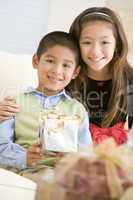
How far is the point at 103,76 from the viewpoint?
1357mm

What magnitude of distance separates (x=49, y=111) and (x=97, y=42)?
0.33m

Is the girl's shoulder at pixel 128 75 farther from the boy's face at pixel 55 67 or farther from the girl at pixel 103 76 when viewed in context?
the boy's face at pixel 55 67

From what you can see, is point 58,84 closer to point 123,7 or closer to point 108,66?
point 108,66

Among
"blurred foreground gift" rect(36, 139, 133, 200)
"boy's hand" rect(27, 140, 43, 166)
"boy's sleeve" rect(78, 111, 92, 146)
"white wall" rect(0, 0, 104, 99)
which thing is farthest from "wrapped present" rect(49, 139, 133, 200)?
"white wall" rect(0, 0, 104, 99)

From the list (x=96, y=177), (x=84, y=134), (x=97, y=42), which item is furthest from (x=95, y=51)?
(x=96, y=177)

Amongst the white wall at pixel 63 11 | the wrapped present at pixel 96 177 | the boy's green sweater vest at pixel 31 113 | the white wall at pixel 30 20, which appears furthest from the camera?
the white wall at pixel 63 11

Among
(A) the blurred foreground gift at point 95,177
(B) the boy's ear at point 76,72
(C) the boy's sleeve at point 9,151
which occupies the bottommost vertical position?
(C) the boy's sleeve at point 9,151

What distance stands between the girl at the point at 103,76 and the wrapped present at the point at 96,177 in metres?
0.81

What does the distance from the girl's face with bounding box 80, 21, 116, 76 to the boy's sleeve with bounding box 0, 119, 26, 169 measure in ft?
1.21

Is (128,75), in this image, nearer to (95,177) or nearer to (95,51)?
(95,51)

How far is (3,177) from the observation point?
2.45 feet

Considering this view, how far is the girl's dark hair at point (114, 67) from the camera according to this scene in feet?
4.21

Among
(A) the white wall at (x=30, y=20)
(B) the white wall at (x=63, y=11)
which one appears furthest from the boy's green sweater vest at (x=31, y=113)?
(B) the white wall at (x=63, y=11)

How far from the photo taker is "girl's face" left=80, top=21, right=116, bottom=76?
126 centimetres
